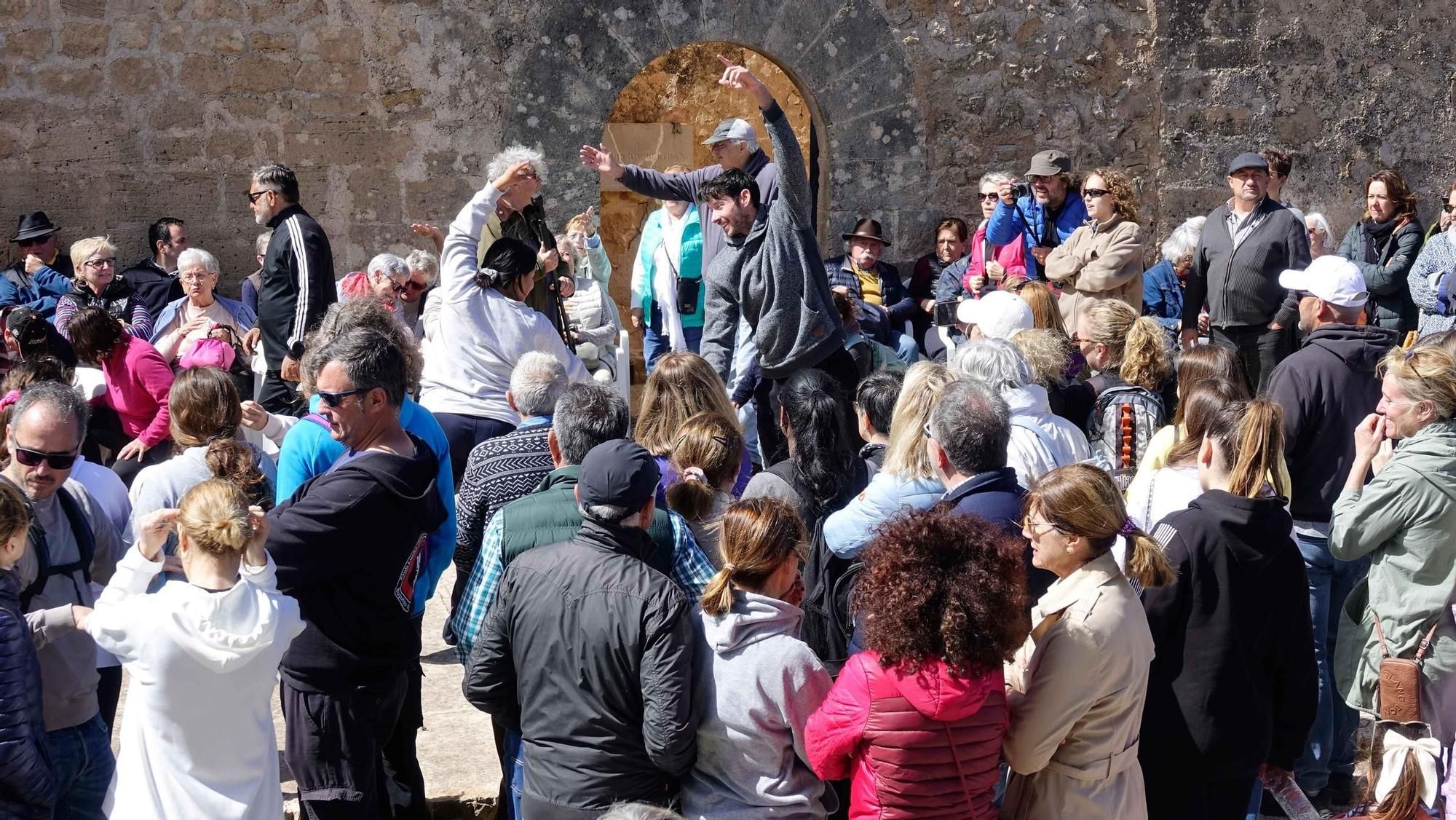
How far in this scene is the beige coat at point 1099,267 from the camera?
650 cm

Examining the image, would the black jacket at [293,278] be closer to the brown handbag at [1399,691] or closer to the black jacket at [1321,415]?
the black jacket at [1321,415]

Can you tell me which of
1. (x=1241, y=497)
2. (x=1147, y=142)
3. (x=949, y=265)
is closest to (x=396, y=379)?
(x=1241, y=497)

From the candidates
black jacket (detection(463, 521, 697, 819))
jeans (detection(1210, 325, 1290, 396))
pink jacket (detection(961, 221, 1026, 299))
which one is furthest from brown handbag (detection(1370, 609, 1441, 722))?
pink jacket (detection(961, 221, 1026, 299))

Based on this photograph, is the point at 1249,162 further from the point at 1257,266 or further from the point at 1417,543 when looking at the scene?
the point at 1417,543

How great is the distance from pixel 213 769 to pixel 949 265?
6.00 metres

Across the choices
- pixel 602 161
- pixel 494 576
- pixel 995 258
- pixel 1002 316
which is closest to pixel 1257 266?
pixel 995 258

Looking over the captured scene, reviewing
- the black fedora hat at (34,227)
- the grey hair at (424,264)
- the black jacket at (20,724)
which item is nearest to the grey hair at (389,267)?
the grey hair at (424,264)

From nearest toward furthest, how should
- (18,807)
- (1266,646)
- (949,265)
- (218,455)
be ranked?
(18,807) < (1266,646) < (218,455) < (949,265)

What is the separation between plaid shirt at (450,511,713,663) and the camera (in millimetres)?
3398

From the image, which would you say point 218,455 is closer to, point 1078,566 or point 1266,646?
point 1078,566

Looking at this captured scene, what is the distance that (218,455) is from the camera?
12.6 feet

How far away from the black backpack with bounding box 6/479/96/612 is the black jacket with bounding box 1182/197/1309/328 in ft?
17.9

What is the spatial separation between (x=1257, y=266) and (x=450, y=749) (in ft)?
15.0

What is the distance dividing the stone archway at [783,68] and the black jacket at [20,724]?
5.69 metres
